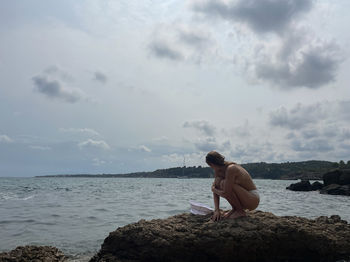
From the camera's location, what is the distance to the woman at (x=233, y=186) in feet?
19.1

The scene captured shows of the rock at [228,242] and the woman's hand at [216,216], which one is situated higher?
the woman's hand at [216,216]

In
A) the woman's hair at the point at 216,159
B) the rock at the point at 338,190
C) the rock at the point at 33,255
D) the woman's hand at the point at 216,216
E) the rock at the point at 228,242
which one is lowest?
the rock at the point at 338,190

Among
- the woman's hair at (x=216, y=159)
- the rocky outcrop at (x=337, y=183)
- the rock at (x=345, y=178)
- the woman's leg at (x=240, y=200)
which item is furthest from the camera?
the rock at (x=345, y=178)

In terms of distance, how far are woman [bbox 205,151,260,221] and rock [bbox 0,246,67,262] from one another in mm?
3231

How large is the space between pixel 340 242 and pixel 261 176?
119m

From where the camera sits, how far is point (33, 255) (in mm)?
5965

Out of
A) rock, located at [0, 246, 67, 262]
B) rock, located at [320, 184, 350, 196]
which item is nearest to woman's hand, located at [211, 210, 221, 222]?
rock, located at [0, 246, 67, 262]

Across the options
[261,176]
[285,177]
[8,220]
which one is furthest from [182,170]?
[8,220]

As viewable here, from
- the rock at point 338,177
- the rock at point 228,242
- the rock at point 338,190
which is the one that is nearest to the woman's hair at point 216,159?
the rock at point 228,242

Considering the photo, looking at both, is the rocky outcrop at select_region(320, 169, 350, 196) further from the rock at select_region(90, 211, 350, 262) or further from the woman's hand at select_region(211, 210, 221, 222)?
the woman's hand at select_region(211, 210, 221, 222)

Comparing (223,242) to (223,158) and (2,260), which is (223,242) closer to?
(223,158)

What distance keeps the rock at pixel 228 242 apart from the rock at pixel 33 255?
962 mm

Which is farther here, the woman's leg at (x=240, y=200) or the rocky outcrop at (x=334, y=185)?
the rocky outcrop at (x=334, y=185)

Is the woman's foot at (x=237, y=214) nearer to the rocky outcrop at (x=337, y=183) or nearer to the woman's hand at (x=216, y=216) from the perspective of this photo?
the woman's hand at (x=216, y=216)
